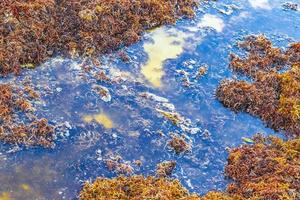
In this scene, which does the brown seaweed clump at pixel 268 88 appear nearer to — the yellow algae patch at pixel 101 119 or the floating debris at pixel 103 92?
the floating debris at pixel 103 92

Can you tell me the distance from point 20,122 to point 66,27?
16.4 feet

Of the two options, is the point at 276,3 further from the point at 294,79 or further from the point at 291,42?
the point at 294,79

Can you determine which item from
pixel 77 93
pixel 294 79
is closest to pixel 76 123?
pixel 77 93

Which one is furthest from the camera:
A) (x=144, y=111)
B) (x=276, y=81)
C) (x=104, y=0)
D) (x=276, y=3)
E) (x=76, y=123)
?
(x=276, y=3)

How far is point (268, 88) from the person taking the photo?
1516 centimetres

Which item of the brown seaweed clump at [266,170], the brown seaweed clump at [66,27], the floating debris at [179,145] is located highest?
the brown seaweed clump at [66,27]

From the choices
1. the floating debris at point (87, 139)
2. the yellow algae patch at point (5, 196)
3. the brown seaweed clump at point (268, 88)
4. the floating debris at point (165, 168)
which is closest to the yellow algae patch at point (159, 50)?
the brown seaweed clump at point (268, 88)

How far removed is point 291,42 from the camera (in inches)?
727

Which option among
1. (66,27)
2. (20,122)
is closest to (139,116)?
(20,122)

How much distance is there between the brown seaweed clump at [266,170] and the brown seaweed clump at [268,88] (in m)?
1.12

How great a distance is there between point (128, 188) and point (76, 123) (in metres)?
2.95

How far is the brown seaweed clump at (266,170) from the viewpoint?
11211 millimetres

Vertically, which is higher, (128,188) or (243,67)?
(243,67)

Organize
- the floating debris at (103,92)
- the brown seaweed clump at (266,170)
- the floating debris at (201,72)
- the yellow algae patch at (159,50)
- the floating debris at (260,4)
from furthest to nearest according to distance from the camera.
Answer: the floating debris at (260,4) < the floating debris at (201,72) < the yellow algae patch at (159,50) < the floating debris at (103,92) < the brown seaweed clump at (266,170)
